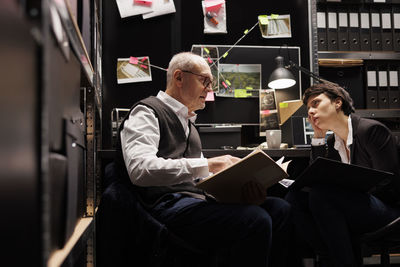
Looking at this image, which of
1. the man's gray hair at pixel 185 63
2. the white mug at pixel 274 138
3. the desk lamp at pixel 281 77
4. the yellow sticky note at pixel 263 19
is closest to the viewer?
the man's gray hair at pixel 185 63

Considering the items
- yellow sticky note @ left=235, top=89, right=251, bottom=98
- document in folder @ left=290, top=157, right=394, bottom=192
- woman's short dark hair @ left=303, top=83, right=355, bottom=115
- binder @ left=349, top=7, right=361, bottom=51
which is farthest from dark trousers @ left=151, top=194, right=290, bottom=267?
binder @ left=349, top=7, right=361, bottom=51

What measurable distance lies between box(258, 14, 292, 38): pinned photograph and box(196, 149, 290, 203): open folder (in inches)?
53.3

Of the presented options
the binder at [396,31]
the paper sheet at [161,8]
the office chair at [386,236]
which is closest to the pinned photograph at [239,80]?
the paper sheet at [161,8]

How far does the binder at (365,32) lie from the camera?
272 cm

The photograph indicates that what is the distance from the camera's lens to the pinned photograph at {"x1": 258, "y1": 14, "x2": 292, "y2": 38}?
258cm

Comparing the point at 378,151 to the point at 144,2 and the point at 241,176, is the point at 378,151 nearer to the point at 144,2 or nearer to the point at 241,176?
the point at 241,176

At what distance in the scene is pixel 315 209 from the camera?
160 centimetres

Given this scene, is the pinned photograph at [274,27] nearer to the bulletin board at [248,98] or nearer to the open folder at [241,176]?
the bulletin board at [248,98]

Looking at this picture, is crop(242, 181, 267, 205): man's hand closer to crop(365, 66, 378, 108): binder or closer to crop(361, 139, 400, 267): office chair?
crop(361, 139, 400, 267): office chair

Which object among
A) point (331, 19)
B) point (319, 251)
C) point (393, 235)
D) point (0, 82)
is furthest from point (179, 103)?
point (331, 19)

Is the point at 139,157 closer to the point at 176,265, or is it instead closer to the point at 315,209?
the point at 176,265

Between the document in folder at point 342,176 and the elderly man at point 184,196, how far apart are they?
0.17m

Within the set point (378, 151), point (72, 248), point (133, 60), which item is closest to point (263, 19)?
point (133, 60)

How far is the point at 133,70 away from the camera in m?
2.45
